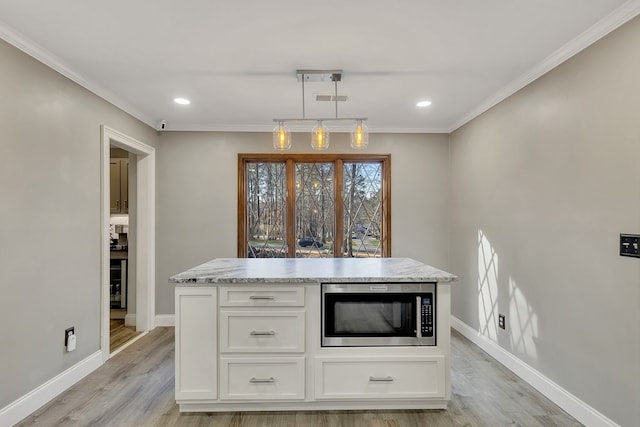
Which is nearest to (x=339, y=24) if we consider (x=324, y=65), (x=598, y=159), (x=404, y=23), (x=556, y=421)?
(x=404, y=23)

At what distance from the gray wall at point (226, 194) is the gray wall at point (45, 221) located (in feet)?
3.70

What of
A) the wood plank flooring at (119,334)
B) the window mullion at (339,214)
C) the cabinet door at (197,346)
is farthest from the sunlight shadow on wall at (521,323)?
the wood plank flooring at (119,334)

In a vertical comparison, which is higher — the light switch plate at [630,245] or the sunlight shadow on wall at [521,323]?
the light switch plate at [630,245]

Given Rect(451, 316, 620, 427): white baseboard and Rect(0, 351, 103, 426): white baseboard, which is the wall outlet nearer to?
Rect(0, 351, 103, 426): white baseboard

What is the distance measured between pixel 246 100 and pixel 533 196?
8.56 ft

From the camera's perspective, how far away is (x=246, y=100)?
3270mm

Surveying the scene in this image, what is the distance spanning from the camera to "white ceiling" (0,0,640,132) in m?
1.85

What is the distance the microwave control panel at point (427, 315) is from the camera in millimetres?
2211

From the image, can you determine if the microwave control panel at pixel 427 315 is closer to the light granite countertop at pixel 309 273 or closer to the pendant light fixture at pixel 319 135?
the light granite countertop at pixel 309 273

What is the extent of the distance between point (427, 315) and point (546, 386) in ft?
3.68

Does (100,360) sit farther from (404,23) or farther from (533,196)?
(533,196)

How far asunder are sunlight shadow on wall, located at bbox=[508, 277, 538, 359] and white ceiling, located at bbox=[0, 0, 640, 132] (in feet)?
5.64

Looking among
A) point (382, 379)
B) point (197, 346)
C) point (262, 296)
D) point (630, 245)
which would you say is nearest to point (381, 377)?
point (382, 379)

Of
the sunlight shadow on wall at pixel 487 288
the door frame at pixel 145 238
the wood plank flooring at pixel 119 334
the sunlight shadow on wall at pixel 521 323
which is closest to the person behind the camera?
the sunlight shadow on wall at pixel 521 323
